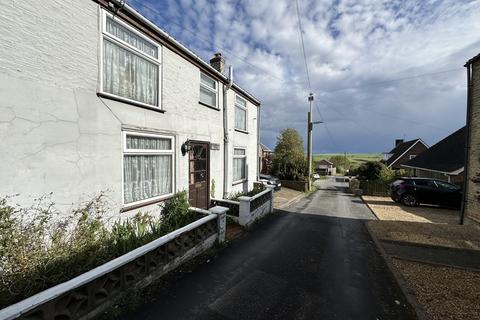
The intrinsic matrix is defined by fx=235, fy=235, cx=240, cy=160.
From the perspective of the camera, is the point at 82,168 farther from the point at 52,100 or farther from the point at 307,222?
the point at 307,222

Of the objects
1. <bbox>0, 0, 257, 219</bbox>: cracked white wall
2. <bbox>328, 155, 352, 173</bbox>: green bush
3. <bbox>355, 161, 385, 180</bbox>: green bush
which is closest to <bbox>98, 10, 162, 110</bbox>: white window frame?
<bbox>0, 0, 257, 219</bbox>: cracked white wall

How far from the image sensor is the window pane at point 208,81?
334 inches

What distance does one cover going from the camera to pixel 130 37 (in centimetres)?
558

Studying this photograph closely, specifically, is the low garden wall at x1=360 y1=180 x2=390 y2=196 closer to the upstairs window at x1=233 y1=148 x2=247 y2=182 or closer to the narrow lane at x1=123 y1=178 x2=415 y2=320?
the upstairs window at x1=233 y1=148 x2=247 y2=182

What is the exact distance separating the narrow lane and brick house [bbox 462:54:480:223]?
5.88m

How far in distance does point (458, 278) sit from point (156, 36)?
342 inches

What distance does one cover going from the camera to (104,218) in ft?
15.9

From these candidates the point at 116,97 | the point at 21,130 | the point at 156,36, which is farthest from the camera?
the point at 156,36

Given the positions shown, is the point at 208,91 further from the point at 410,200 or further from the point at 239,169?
the point at 410,200

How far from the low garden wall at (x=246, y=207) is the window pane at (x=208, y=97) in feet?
12.2

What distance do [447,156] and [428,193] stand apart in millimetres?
6976

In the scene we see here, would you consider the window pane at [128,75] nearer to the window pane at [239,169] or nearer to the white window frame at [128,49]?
the white window frame at [128,49]

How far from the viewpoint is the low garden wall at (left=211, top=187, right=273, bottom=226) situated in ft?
25.3

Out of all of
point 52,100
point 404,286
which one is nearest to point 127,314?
point 52,100
